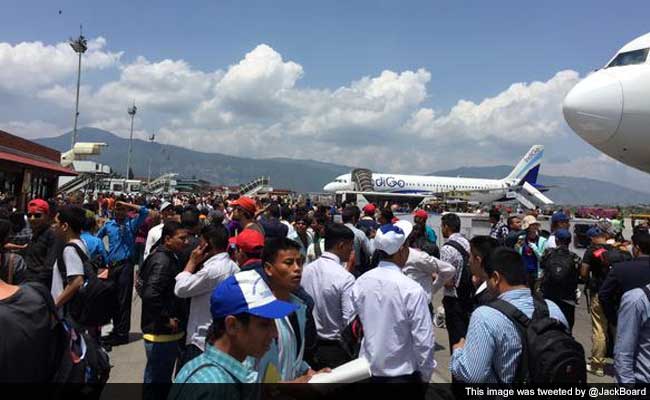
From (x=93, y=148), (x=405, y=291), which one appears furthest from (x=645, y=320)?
(x=93, y=148)

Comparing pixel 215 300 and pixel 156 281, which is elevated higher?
pixel 215 300

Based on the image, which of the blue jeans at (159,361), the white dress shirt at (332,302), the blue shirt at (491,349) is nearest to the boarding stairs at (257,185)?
the blue jeans at (159,361)

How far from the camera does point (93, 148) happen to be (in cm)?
5194

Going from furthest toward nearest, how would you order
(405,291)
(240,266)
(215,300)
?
(240,266) → (405,291) → (215,300)

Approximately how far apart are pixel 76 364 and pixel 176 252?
1952mm

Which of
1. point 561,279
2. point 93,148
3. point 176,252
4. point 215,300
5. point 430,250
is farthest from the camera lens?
point 93,148

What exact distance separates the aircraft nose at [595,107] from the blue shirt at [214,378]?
12476 mm

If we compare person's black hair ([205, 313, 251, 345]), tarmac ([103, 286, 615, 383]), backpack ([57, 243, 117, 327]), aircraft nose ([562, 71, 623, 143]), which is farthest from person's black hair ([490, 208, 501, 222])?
person's black hair ([205, 313, 251, 345])

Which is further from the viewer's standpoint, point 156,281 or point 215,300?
point 156,281

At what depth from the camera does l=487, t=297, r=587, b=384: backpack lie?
2.40m

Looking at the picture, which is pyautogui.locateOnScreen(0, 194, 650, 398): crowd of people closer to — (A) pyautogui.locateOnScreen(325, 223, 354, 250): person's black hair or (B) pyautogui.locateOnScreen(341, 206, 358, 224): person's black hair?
(A) pyautogui.locateOnScreen(325, 223, 354, 250): person's black hair

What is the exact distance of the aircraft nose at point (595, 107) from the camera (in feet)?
37.4

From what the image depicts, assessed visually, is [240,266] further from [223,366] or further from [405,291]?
[223,366]

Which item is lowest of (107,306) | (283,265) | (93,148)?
(107,306)
